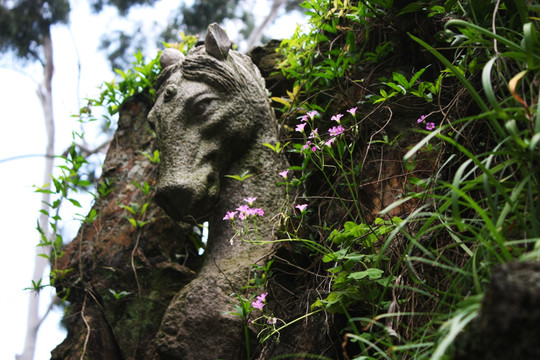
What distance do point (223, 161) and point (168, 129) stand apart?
0.30 meters

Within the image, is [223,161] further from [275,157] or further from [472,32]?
[472,32]

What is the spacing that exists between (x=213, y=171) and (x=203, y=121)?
0.24 metres

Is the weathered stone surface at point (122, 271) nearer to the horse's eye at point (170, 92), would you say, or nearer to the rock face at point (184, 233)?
the rock face at point (184, 233)

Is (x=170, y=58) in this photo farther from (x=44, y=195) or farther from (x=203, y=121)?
(x=44, y=195)

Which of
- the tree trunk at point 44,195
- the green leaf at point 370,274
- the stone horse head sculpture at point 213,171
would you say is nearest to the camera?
the green leaf at point 370,274

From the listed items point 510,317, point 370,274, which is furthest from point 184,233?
point 510,317

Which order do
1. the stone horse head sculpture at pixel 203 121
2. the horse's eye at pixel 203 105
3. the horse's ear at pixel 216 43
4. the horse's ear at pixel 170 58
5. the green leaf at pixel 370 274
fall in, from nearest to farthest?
1. the green leaf at pixel 370 274
2. the stone horse head sculpture at pixel 203 121
3. the horse's eye at pixel 203 105
4. the horse's ear at pixel 216 43
5. the horse's ear at pixel 170 58

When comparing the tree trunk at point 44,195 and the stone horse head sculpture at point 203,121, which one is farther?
the tree trunk at point 44,195

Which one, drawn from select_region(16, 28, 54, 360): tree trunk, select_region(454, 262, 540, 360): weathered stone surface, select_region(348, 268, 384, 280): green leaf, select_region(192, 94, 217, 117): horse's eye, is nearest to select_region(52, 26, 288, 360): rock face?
select_region(192, 94, 217, 117): horse's eye

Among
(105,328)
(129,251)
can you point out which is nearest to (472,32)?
(129,251)

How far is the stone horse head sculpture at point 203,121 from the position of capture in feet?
7.23

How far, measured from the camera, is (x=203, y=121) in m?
2.35

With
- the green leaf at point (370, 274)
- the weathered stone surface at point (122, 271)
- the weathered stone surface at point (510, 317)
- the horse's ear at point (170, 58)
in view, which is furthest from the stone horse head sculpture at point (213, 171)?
the weathered stone surface at point (510, 317)

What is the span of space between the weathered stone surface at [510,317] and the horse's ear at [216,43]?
196 cm
